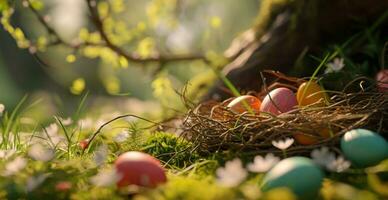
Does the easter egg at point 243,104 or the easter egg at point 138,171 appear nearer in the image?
the easter egg at point 138,171

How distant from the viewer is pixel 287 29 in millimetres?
2420

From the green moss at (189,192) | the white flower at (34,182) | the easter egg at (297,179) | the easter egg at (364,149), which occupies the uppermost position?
the easter egg at (364,149)

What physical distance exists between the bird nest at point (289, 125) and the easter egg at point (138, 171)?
326 mm

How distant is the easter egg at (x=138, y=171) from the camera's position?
1078 millimetres

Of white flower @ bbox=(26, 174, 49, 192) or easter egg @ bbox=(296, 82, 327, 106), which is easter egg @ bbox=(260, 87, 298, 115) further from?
white flower @ bbox=(26, 174, 49, 192)

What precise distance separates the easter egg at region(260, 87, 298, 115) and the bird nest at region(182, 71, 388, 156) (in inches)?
1.7

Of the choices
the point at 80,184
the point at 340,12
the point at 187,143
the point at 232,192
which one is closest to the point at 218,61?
the point at 340,12

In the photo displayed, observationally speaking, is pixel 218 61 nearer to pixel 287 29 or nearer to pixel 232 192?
pixel 287 29

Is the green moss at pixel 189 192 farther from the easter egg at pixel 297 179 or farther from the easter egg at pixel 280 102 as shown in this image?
the easter egg at pixel 280 102

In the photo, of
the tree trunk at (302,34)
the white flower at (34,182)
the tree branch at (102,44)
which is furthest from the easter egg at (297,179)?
the tree branch at (102,44)

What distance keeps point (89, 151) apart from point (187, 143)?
0.88 feet

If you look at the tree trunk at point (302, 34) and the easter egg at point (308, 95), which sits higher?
the tree trunk at point (302, 34)

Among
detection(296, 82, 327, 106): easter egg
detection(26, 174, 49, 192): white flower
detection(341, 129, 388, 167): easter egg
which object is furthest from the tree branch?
detection(341, 129, 388, 167): easter egg

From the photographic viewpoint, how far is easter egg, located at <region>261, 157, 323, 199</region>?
104cm
